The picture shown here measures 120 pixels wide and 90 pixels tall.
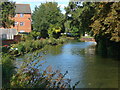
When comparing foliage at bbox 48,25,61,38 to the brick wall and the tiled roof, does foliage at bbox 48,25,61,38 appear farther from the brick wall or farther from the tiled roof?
the tiled roof

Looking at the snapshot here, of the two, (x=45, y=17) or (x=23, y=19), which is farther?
(x=23, y=19)

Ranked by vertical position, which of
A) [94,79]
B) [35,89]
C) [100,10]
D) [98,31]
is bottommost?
[94,79]

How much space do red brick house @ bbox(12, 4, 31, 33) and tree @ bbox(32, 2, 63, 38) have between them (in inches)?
252

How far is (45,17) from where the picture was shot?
45906 mm

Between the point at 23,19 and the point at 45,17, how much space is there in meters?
9.91

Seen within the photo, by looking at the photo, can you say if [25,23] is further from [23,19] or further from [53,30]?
[53,30]

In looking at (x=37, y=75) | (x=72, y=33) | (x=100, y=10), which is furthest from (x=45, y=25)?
(x=37, y=75)

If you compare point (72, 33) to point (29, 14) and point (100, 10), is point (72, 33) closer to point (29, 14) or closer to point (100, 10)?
point (29, 14)

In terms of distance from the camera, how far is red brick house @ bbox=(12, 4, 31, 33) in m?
53.6

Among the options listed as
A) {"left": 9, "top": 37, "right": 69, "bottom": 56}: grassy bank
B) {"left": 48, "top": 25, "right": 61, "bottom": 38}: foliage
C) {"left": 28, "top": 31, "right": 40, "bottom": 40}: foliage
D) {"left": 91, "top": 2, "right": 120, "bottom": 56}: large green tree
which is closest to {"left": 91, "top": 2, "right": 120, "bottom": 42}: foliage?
{"left": 91, "top": 2, "right": 120, "bottom": 56}: large green tree

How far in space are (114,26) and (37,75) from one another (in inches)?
286

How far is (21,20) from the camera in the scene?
5403 centimetres

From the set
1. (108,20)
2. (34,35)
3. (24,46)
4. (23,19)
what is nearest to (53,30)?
(34,35)

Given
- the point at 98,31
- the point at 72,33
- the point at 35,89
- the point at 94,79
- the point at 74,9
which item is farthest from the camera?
the point at 72,33
